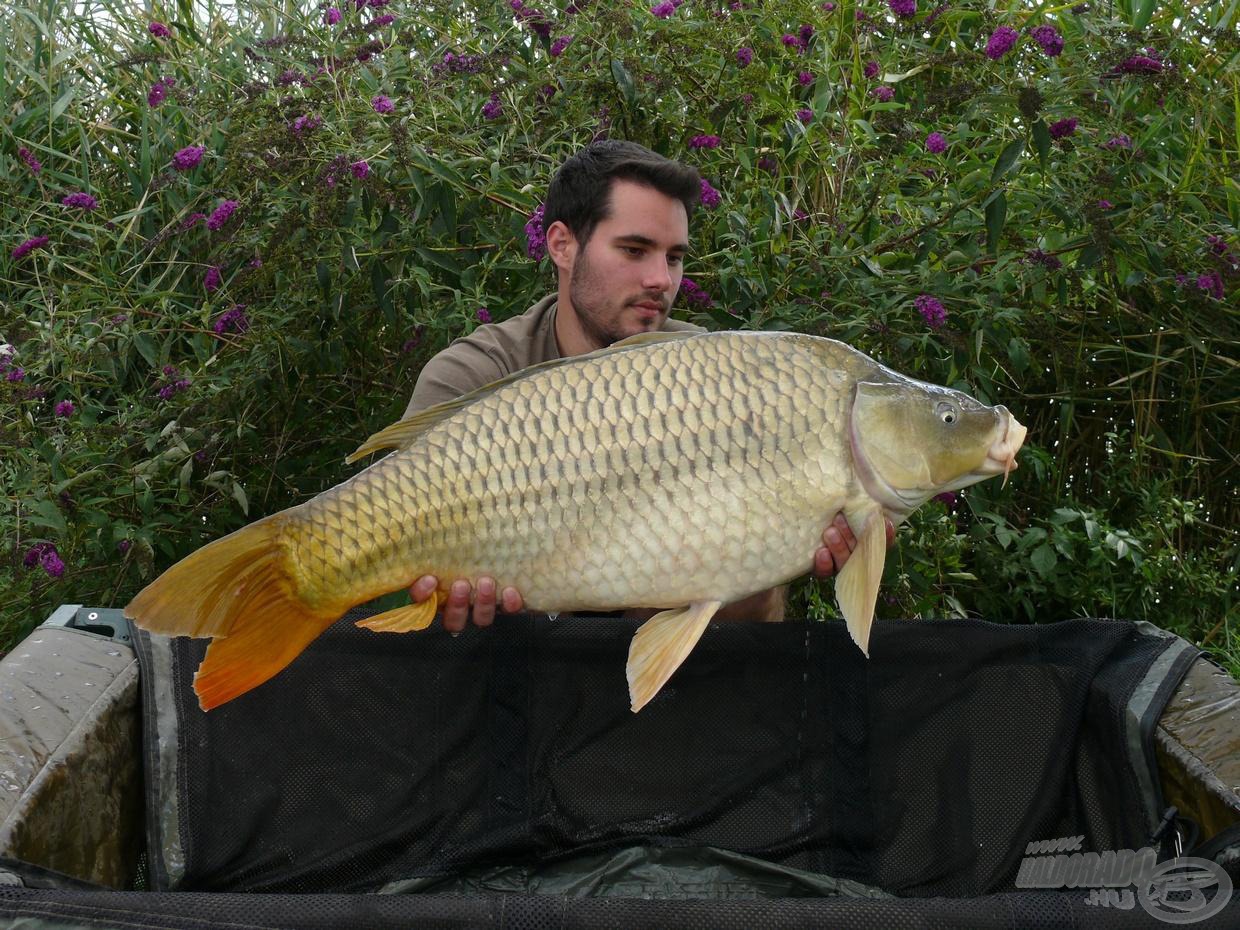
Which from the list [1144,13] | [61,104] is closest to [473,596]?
[1144,13]

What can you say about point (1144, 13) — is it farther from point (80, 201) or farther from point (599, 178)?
point (80, 201)

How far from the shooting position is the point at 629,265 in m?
2.15

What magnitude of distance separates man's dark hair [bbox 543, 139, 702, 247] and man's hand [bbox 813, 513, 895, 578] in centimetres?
79

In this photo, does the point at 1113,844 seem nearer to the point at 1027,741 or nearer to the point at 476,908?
the point at 1027,741

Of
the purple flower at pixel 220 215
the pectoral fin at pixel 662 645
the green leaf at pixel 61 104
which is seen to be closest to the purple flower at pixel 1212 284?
the pectoral fin at pixel 662 645

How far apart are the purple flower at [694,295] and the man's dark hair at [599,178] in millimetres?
190

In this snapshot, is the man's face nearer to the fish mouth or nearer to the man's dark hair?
the man's dark hair

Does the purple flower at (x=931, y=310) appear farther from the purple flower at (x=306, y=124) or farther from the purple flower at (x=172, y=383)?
the purple flower at (x=172, y=383)

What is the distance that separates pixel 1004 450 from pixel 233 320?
1422 mm

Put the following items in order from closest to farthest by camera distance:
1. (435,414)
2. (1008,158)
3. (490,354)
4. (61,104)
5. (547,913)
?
1. (547,913)
2. (435,414)
3. (1008,158)
4. (490,354)
5. (61,104)

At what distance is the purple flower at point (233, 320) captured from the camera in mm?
2352

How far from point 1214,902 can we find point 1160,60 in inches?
58.1

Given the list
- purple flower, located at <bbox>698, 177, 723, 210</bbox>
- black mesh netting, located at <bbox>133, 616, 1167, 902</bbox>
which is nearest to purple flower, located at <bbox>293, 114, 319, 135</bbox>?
purple flower, located at <bbox>698, 177, 723, 210</bbox>

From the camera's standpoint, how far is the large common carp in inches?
59.1
